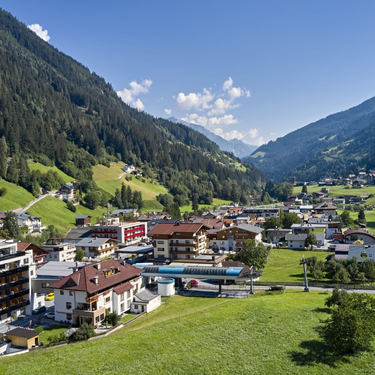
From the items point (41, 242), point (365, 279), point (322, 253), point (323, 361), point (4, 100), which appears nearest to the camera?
point (323, 361)

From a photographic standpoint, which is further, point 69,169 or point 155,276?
point 69,169

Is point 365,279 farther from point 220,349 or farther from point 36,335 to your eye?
point 36,335

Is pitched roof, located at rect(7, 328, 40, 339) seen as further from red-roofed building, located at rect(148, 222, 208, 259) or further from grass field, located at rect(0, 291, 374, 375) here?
red-roofed building, located at rect(148, 222, 208, 259)

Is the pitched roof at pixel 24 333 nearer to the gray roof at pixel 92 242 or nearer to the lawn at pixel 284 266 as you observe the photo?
the lawn at pixel 284 266

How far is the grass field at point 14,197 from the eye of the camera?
110m

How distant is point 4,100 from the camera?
173000 millimetres

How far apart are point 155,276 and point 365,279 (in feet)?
115

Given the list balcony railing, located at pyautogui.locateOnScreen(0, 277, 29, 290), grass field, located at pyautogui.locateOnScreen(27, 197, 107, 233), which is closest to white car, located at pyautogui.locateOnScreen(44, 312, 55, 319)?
balcony railing, located at pyautogui.locateOnScreen(0, 277, 29, 290)

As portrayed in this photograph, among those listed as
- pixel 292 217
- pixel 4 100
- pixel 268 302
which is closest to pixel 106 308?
pixel 268 302

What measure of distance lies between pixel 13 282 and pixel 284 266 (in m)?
50.9

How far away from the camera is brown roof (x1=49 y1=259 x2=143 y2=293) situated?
43719 mm

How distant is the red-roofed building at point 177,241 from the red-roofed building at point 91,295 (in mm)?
28198

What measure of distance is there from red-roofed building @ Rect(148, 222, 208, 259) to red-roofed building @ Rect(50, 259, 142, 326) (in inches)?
1110

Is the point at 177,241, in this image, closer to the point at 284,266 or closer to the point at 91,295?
the point at 284,266
